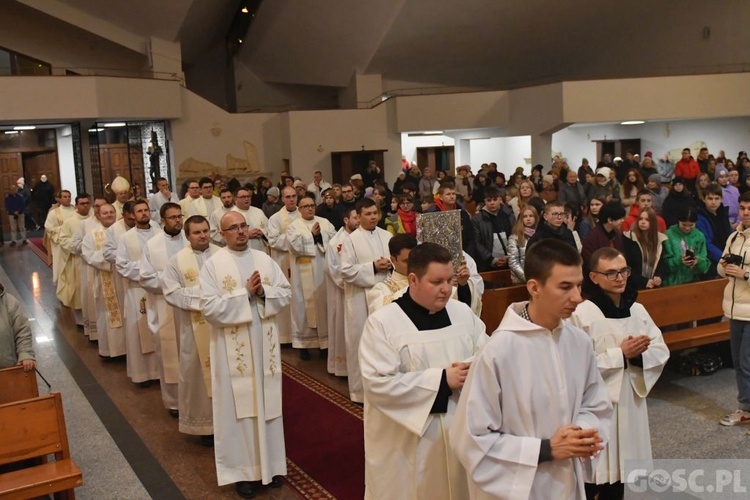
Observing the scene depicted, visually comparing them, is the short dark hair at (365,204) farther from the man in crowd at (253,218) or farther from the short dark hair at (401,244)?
the man in crowd at (253,218)

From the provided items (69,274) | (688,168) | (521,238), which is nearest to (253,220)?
(69,274)

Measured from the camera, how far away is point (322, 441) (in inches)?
243

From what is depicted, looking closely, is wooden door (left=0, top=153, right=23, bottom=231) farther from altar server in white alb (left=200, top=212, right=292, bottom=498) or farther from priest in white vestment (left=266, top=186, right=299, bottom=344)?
altar server in white alb (left=200, top=212, right=292, bottom=498)

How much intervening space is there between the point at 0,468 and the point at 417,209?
5606mm

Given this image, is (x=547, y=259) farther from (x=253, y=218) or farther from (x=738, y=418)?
(x=253, y=218)

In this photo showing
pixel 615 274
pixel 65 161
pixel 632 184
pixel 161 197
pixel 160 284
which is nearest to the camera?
pixel 615 274

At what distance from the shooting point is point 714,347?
24.5 feet

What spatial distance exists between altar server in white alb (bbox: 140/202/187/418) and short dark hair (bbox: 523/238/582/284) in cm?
457

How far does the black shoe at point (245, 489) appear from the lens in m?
5.21

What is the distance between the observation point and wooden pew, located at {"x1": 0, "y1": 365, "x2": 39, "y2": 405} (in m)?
5.02

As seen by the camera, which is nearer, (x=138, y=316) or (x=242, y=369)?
(x=242, y=369)

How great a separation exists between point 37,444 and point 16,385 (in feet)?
2.01

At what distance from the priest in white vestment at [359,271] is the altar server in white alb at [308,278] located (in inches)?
63.3

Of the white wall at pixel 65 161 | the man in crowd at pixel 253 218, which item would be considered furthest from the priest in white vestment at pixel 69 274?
the white wall at pixel 65 161
